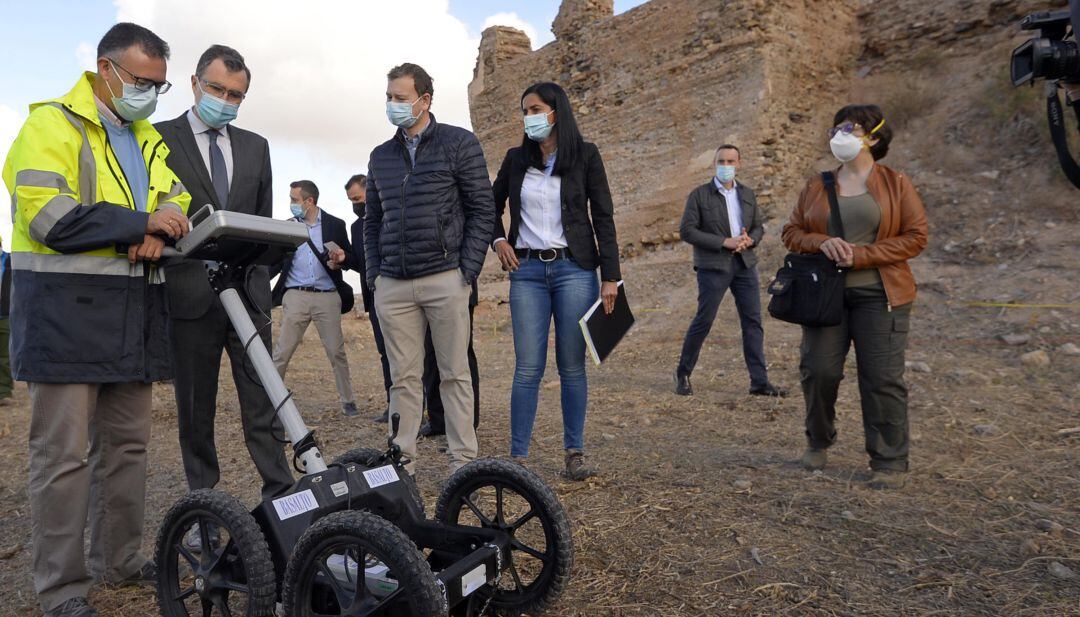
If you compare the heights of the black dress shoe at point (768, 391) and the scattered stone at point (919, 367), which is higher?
the black dress shoe at point (768, 391)

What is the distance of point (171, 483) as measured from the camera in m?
4.51

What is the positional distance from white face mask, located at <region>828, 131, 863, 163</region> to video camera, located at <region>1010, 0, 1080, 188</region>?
117 cm

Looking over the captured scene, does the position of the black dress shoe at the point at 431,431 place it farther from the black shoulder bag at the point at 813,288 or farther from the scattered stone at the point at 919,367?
the scattered stone at the point at 919,367

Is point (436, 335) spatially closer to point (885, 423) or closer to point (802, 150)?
point (885, 423)

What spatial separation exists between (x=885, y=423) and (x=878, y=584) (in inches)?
54.2

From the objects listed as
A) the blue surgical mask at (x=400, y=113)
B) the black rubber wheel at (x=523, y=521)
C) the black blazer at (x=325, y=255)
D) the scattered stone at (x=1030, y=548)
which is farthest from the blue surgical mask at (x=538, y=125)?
the black blazer at (x=325, y=255)

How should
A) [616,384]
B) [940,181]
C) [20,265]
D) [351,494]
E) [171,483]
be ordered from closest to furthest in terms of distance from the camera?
[351,494] < [20,265] < [171,483] < [616,384] < [940,181]

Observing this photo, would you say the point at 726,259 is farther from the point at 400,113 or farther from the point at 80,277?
the point at 80,277

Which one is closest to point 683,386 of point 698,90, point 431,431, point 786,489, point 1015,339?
point 431,431

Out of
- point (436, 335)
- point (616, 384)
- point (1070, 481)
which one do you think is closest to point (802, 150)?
point (616, 384)

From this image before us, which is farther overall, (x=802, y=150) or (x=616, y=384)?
(x=802, y=150)

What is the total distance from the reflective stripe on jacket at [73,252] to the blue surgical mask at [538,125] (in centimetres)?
193

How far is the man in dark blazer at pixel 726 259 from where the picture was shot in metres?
6.51

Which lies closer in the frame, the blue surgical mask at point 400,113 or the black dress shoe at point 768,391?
the blue surgical mask at point 400,113
